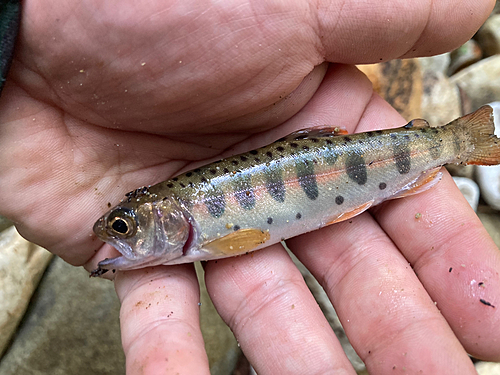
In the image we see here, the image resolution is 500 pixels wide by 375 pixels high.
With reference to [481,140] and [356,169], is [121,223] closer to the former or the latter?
[356,169]

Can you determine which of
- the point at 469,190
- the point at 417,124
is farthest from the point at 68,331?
the point at 469,190

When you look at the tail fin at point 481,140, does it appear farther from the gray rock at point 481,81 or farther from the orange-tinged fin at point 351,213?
the gray rock at point 481,81

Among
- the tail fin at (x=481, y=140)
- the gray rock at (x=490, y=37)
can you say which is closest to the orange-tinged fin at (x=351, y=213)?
the tail fin at (x=481, y=140)

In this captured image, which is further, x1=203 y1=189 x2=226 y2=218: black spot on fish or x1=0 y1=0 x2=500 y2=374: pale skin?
x1=203 y1=189 x2=226 y2=218: black spot on fish

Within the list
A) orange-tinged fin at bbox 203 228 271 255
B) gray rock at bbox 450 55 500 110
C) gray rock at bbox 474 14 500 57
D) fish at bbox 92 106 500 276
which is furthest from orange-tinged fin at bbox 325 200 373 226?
gray rock at bbox 474 14 500 57

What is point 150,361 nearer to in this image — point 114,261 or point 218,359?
point 114,261

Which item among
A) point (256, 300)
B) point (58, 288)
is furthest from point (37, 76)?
point (58, 288)

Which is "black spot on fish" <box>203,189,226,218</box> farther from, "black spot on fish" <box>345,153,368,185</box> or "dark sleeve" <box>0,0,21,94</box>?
"dark sleeve" <box>0,0,21,94</box>
